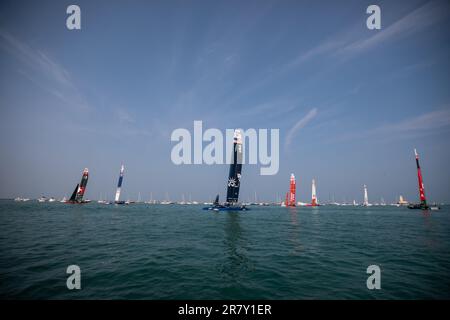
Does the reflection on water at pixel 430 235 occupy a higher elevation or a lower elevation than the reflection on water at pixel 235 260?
higher

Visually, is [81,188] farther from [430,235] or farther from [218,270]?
[430,235]

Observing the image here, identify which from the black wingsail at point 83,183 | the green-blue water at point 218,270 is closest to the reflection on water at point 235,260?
the green-blue water at point 218,270

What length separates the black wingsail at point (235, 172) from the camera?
8200 cm

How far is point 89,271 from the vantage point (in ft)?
39.9

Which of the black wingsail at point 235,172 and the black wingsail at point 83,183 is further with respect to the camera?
the black wingsail at point 83,183

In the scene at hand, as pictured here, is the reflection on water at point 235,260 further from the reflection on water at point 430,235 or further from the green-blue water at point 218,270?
the reflection on water at point 430,235

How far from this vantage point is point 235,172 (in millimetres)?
83125

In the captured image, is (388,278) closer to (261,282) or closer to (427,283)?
(427,283)

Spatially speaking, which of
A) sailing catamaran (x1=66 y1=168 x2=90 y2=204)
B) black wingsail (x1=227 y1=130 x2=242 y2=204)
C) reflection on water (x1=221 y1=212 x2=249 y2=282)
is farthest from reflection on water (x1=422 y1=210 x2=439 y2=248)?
sailing catamaran (x1=66 y1=168 x2=90 y2=204)

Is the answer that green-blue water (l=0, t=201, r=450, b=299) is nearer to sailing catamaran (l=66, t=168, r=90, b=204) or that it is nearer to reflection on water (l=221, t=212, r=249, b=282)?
reflection on water (l=221, t=212, r=249, b=282)

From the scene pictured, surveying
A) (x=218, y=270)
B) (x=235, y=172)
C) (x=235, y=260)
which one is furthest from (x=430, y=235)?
(x=235, y=172)

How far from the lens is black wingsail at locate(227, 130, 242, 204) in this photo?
82.0m
